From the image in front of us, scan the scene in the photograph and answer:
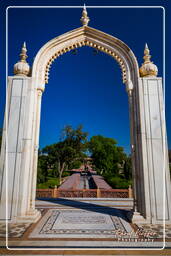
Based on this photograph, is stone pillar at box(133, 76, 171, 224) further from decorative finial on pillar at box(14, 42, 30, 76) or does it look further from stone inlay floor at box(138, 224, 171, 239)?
decorative finial on pillar at box(14, 42, 30, 76)

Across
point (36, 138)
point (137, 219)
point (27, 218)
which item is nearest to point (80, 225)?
point (27, 218)

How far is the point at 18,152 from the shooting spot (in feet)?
15.6

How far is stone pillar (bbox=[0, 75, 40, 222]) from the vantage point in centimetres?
447

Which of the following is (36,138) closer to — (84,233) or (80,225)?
(80,225)

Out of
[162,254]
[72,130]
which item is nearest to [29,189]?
[162,254]

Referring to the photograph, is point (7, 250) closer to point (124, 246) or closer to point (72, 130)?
point (124, 246)

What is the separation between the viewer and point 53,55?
5859mm

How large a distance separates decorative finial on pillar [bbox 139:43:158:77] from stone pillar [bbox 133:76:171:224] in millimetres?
220

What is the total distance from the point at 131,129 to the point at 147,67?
7.62 ft

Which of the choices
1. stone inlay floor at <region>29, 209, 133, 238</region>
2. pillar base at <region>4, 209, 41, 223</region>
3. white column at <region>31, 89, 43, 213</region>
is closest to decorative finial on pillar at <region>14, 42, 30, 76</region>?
white column at <region>31, 89, 43, 213</region>

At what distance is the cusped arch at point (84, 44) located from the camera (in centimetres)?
554

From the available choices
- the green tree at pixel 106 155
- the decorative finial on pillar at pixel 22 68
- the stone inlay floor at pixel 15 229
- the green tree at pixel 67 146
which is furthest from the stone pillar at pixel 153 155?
the green tree at pixel 106 155

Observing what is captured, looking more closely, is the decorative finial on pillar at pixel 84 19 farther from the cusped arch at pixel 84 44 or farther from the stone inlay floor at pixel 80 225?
the stone inlay floor at pixel 80 225

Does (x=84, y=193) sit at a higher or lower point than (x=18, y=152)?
lower
